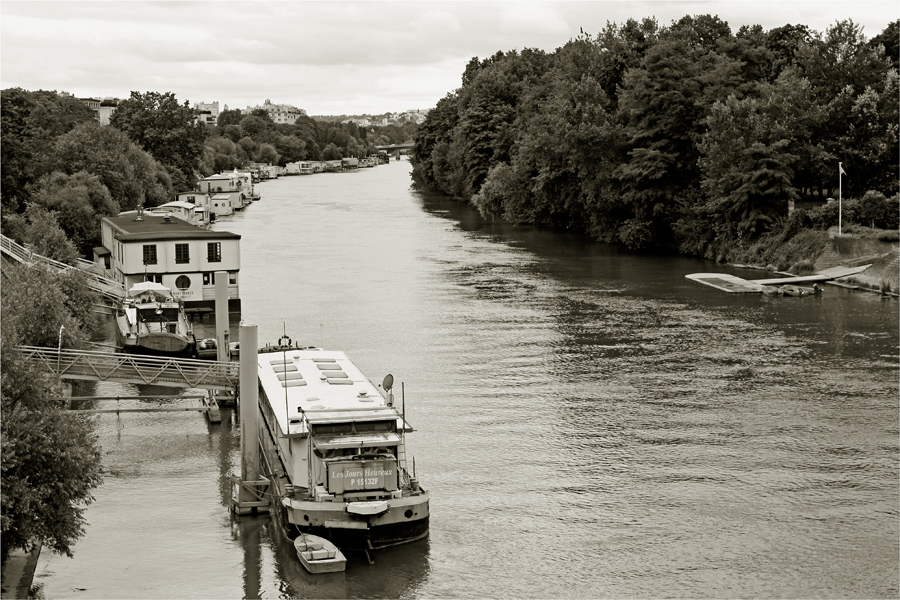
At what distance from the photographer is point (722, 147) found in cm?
7438

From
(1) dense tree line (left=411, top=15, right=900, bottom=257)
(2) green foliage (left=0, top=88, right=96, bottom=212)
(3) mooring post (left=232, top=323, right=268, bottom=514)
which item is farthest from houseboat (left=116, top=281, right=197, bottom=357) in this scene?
(1) dense tree line (left=411, top=15, right=900, bottom=257)

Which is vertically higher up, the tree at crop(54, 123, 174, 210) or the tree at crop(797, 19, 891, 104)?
the tree at crop(797, 19, 891, 104)

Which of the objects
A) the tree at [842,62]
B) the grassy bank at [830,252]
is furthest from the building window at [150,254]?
the tree at [842,62]

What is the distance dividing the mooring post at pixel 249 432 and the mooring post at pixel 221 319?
12860mm

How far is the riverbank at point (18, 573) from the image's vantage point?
78.3 ft

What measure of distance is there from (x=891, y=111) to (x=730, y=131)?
987 centimetres

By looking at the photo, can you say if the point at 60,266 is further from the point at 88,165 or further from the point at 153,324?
the point at 88,165

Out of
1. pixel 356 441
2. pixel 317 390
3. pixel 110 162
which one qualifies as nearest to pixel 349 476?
pixel 356 441

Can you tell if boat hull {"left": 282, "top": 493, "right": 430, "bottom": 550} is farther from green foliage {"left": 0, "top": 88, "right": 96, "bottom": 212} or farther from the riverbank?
green foliage {"left": 0, "top": 88, "right": 96, "bottom": 212}

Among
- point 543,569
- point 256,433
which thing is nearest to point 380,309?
point 256,433

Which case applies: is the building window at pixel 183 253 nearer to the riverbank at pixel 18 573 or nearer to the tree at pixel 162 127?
the riverbank at pixel 18 573

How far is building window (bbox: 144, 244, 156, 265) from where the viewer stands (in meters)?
58.3

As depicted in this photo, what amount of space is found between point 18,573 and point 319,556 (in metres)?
6.38

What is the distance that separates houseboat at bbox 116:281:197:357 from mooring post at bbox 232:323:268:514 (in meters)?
16.5
